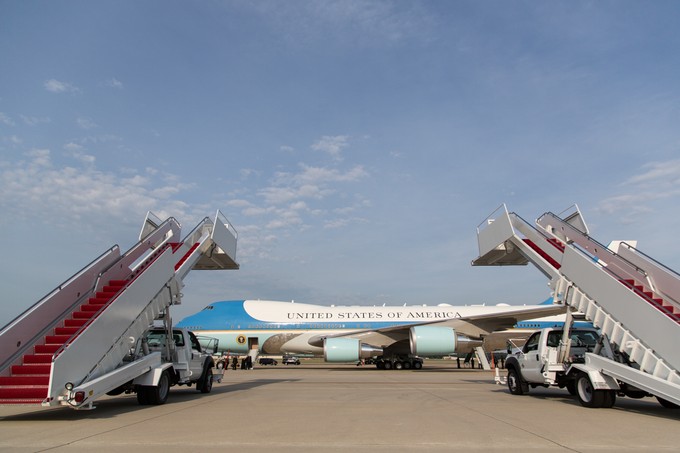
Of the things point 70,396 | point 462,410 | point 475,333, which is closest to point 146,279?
point 70,396

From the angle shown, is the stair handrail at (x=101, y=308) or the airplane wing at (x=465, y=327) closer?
the stair handrail at (x=101, y=308)

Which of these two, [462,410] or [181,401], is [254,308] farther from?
[462,410]

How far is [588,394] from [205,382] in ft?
28.6

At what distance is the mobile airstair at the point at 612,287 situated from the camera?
7.74 meters

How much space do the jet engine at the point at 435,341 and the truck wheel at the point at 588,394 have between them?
43.9 ft

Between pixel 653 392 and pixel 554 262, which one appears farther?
pixel 554 262

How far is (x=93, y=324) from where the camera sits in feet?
26.3

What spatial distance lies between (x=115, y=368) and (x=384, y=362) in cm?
2094

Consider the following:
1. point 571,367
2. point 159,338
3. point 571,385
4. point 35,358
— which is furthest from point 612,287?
point 35,358

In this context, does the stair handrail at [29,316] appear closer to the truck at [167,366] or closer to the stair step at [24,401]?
the stair step at [24,401]

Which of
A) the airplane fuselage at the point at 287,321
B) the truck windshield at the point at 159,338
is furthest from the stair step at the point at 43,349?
the airplane fuselage at the point at 287,321

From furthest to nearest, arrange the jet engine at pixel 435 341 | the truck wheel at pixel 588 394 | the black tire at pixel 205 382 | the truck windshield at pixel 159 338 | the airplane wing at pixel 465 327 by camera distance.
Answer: the airplane wing at pixel 465 327
the jet engine at pixel 435 341
the black tire at pixel 205 382
the truck windshield at pixel 159 338
the truck wheel at pixel 588 394

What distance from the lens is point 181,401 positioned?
10.6 m

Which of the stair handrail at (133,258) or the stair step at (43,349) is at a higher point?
A: the stair handrail at (133,258)
